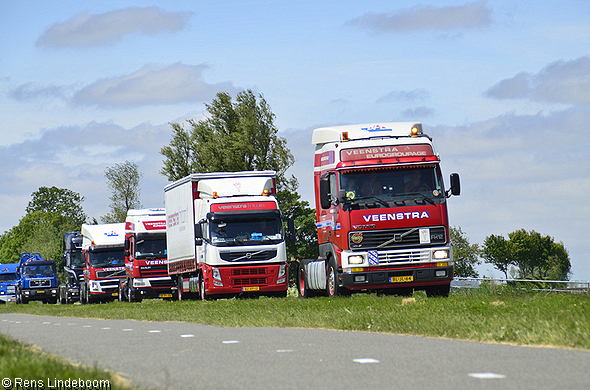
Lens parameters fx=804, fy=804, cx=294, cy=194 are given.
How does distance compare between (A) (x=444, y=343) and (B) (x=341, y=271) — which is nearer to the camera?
(A) (x=444, y=343)

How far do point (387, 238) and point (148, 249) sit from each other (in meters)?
16.9

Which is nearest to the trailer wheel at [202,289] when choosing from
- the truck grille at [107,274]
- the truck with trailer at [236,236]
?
the truck with trailer at [236,236]

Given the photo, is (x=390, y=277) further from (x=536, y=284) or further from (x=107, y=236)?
(x=107, y=236)

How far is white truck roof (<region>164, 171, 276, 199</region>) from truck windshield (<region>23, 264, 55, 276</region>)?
2721 centimetres

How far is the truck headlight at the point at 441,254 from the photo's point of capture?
1955 centimetres

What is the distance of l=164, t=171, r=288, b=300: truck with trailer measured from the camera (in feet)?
81.5

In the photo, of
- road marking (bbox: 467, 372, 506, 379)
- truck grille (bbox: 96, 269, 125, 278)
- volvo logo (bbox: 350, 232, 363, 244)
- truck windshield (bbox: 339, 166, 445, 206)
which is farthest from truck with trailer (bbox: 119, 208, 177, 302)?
road marking (bbox: 467, 372, 506, 379)

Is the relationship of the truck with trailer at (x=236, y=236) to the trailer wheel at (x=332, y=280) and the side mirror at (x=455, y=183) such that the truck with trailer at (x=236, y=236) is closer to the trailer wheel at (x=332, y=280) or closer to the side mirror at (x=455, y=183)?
the trailer wheel at (x=332, y=280)

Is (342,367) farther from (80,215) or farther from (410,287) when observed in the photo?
(80,215)

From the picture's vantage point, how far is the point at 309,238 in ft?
211

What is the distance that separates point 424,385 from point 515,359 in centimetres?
173

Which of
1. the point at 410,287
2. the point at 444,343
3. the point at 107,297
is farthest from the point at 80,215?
the point at 444,343

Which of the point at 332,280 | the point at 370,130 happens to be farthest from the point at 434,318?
the point at 370,130

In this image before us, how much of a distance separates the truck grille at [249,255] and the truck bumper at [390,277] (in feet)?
19.2
